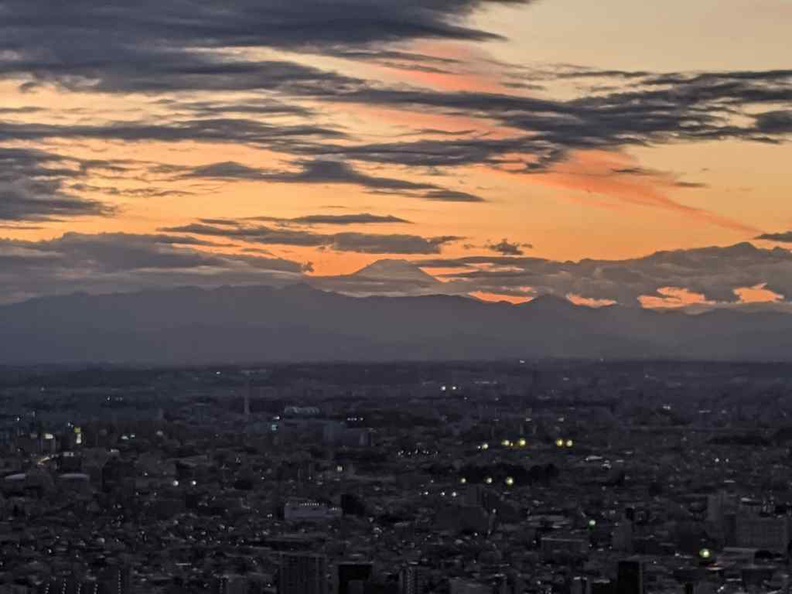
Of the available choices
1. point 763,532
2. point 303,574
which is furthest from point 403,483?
point 303,574

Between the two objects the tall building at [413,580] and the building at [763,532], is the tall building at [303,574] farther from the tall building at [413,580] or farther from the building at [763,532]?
the building at [763,532]

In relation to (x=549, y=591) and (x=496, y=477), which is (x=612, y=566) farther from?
(x=496, y=477)

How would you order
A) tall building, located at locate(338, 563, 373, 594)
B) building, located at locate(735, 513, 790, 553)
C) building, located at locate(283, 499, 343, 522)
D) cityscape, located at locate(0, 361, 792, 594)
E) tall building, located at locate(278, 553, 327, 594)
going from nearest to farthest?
1. tall building, located at locate(338, 563, 373, 594)
2. tall building, located at locate(278, 553, 327, 594)
3. cityscape, located at locate(0, 361, 792, 594)
4. building, located at locate(735, 513, 790, 553)
5. building, located at locate(283, 499, 343, 522)

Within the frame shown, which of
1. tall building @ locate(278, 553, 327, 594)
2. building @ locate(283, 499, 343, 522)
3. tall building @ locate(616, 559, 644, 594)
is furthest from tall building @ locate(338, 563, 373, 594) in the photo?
building @ locate(283, 499, 343, 522)

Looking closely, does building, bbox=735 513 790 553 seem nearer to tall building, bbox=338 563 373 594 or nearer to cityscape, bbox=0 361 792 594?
cityscape, bbox=0 361 792 594

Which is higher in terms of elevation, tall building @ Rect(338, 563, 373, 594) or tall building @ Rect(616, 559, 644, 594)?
tall building @ Rect(616, 559, 644, 594)

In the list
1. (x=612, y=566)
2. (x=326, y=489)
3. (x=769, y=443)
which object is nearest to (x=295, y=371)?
(x=769, y=443)

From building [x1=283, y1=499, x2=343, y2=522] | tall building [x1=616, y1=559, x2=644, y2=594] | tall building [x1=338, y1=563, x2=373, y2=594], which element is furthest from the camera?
building [x1=283, y1=499, x2=343, y2=522]

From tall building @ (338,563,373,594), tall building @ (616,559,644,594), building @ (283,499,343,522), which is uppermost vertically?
tall building @ (616,559,644,594)
